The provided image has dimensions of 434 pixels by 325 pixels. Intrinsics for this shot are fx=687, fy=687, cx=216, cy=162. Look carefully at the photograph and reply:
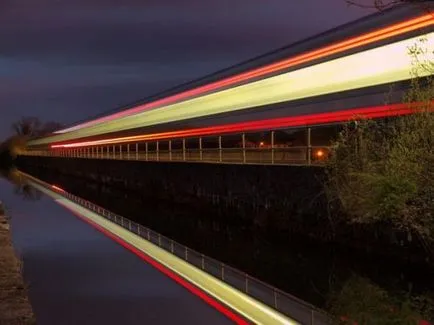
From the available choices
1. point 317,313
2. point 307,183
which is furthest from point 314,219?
point 317,313

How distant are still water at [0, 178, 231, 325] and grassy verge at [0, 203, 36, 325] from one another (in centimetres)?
64

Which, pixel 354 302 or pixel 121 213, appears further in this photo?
pixel 121 213

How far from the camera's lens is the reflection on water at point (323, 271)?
1002 cm

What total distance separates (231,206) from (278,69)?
5493mm

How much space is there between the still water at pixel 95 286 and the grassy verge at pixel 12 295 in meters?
0.64

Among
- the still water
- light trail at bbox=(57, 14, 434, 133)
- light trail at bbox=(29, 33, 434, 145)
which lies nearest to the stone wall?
light trail at bbox=(29, 33, 434, 145)

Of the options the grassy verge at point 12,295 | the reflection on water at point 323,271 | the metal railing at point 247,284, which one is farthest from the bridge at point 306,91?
the grassy verge at point 12,295

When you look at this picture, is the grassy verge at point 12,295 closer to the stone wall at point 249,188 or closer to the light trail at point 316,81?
the stone wall at point 249,188

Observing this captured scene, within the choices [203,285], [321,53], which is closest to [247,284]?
[203,285]

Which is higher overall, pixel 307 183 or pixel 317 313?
pixel 307 183

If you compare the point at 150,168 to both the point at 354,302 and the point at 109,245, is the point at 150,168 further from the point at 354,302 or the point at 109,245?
the point at 354,302

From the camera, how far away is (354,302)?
10414 millimetres

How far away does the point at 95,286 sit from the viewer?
12266mm

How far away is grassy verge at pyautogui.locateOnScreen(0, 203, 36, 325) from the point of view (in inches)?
296
